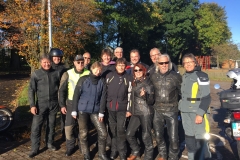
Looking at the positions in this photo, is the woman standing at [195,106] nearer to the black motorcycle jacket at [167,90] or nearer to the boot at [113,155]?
the black motorcycle jacket at [167,90]

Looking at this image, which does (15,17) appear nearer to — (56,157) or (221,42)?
(56,157)

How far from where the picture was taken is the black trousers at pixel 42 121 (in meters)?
5.27

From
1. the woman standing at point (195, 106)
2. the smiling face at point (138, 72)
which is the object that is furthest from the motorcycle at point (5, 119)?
the woman standing at point (195, 106)

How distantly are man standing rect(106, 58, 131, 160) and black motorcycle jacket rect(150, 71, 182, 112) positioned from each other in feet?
1.79

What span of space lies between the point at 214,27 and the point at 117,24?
25854mm

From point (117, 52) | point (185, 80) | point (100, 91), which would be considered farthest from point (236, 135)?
point (117, 52)

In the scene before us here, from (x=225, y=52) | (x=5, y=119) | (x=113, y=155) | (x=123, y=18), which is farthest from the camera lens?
(x=225, y=52)

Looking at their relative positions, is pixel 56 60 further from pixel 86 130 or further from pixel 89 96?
pixel 86 130

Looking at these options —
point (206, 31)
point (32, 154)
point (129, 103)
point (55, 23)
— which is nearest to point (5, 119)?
point (32, 154)

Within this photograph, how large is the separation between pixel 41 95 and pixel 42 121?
1.68 feet

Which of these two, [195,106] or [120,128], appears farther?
[120,128]

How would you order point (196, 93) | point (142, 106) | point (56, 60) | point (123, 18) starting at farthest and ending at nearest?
point (123, 18), point (56, 60), point (142, 106), point (196, 93)

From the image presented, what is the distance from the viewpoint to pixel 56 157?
5.18 m

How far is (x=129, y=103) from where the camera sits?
16.0 feet
